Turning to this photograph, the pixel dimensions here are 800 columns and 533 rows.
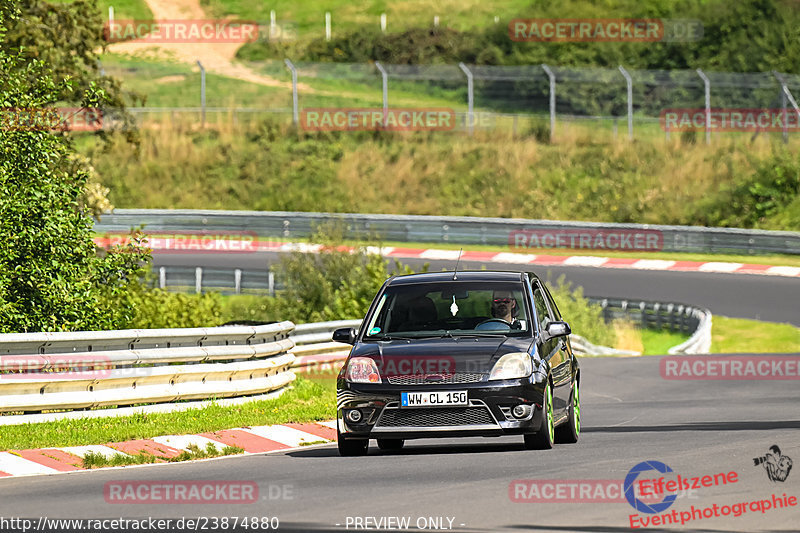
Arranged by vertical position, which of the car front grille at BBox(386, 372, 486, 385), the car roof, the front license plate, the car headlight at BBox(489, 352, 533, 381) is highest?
the car roof

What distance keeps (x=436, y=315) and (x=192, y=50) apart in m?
60.9

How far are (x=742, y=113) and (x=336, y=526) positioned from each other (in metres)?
40.3

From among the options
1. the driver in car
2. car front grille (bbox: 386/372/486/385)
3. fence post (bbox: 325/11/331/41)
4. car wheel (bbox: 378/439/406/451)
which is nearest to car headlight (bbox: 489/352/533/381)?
car front grille (bbox: 386/372/486/385)

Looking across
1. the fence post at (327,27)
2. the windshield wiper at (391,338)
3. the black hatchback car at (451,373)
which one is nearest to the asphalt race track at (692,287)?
the black hatchback car at (451,373)

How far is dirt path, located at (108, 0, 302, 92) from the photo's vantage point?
62.5m

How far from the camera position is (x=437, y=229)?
39156 millimetres

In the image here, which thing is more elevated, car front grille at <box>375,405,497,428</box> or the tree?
the tree

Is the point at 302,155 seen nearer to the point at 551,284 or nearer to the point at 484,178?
the point at 484,178

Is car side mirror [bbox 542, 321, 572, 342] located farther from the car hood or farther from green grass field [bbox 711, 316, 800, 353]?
green grass field [bbox 711, 316, 800, 353]

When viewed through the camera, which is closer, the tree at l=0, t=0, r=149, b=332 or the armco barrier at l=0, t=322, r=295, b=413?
the armco barrier at l=0, t=322, r=295, b=413

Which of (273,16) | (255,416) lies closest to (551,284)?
(255,416)

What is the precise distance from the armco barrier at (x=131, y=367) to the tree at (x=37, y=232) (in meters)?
1.94

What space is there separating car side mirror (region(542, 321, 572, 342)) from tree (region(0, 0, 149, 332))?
6.67m

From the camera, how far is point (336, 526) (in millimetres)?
8398
